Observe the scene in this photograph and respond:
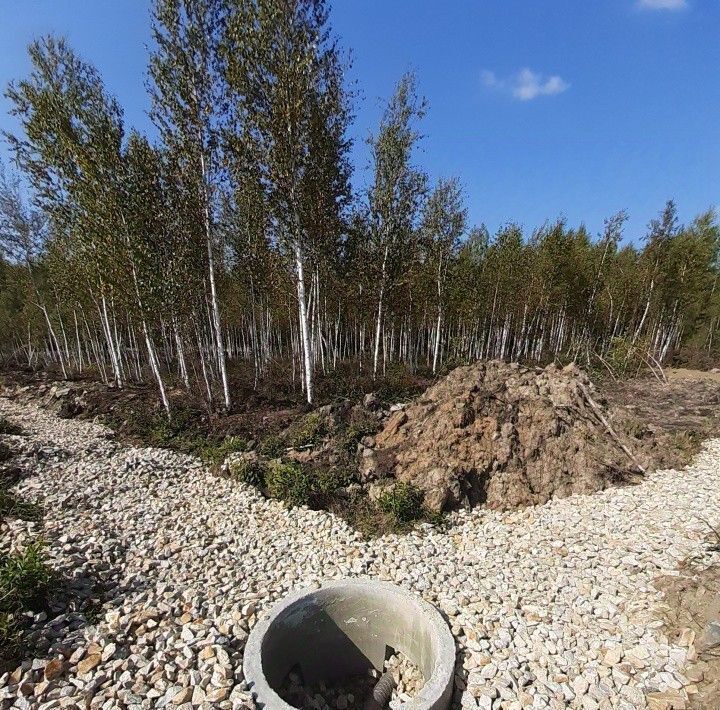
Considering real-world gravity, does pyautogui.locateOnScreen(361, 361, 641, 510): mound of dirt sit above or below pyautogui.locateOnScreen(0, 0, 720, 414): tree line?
below

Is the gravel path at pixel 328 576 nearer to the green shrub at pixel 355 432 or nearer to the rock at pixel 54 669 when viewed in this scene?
the rock at pixel 54 669

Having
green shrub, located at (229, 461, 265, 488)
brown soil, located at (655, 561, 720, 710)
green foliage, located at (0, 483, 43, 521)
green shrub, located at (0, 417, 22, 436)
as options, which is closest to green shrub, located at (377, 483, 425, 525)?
green shrub, located at (229, 461, 265, 488)

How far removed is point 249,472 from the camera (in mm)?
8570

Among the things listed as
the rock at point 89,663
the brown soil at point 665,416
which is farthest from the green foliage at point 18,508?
the brown soil at point 665,416

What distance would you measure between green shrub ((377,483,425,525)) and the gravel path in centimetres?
40

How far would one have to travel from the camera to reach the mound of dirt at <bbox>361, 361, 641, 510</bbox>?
7691mm

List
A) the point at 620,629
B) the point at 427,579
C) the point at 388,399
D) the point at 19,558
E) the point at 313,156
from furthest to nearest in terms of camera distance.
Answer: the point at 388,399
the point at 313,156
the point at 427,579
the point at 19,558
the point at 620,629

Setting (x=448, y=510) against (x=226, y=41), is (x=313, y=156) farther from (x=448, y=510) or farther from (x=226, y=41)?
(x=448, y=510)

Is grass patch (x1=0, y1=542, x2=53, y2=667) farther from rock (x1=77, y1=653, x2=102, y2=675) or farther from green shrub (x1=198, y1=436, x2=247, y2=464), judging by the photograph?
green shrub (x1=198, y1=436, x2=247, y2=464)

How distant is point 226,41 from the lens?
11.2 meters

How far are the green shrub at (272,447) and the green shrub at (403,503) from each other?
10.9ft

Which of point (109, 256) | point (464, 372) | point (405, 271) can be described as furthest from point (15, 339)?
point (464, 372)

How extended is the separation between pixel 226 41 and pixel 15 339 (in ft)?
92.5

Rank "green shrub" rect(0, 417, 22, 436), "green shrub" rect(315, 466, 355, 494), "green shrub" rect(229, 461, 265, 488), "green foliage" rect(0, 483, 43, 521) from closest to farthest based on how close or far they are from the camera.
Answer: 1. "green foliage" rect(0, 483, 43, 521)
2. "green shrub" rect(315, 466, 355, 494)
3. "green shrub" rect(229, 461, 265, 488)
4. "green shrub" rect(0, 417, 22, 436)
